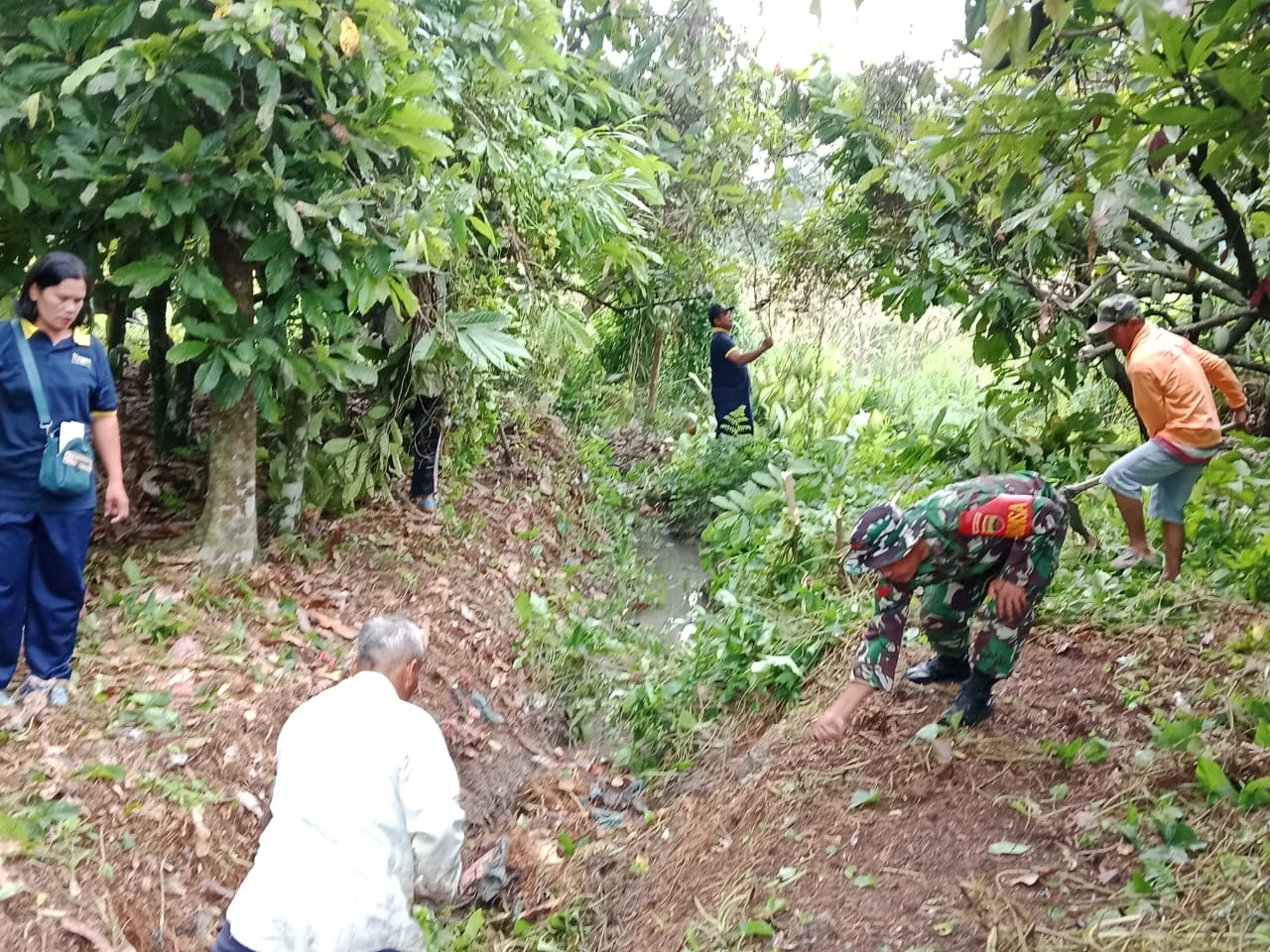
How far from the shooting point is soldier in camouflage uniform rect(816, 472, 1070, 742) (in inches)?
125

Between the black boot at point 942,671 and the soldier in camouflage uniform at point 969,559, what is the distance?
324mm

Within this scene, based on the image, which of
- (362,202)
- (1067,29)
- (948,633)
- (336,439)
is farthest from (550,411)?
(1067,29)

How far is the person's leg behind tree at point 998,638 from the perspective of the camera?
3361 mm

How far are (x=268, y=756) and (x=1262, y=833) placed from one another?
353 cm

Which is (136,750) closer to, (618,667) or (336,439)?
(336,439)

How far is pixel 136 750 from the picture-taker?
352cm

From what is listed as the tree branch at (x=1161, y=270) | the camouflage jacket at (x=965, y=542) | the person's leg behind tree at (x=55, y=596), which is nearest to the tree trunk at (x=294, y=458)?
the person's leg behind tree at (x=55, y=596)

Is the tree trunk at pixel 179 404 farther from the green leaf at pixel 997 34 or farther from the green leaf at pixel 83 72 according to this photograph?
the green leaf at pixel 997 34

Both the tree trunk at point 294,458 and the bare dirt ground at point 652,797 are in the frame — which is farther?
the tree trunk at point 294,458

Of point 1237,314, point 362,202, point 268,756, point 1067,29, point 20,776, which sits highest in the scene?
point 1067,29

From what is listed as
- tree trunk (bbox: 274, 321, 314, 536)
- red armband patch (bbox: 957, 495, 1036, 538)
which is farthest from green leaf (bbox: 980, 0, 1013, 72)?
tree trunk (bbox: 274, 321, 314, 536)

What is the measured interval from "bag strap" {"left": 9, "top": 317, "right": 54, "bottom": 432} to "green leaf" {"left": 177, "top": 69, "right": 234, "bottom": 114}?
42.3 inches

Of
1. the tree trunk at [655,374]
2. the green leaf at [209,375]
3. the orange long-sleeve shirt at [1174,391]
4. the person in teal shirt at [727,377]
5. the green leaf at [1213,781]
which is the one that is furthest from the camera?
the tree trunk at [655,374]

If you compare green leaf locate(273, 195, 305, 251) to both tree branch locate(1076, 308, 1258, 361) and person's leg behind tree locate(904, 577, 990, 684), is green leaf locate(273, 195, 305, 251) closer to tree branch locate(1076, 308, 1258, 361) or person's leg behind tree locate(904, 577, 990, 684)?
person's leg behind tree locate(904, 577, 990, 684)
